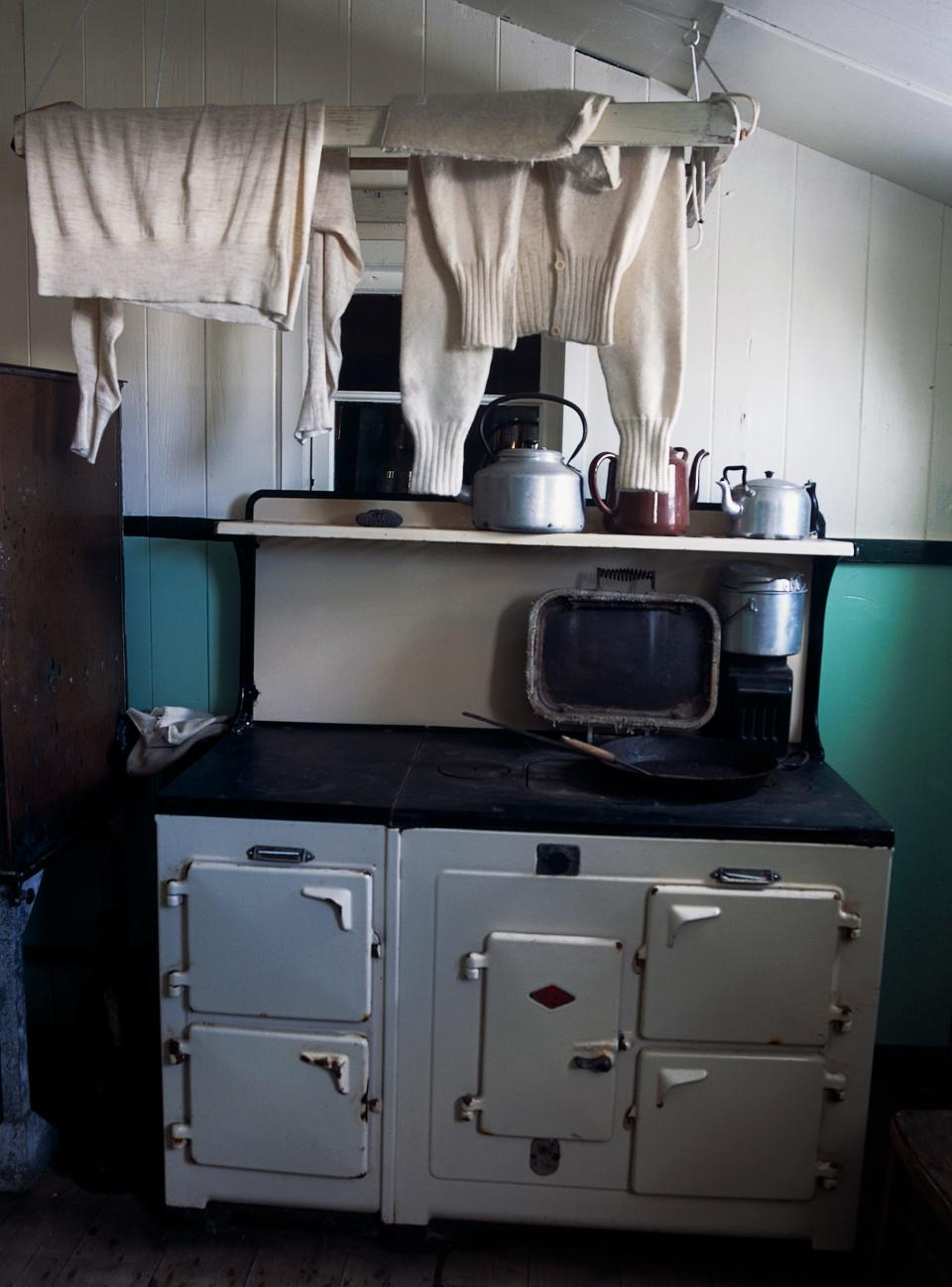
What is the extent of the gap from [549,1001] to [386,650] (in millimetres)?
817

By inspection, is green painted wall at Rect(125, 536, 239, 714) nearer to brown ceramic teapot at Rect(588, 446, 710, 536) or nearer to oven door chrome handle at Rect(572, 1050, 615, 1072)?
brown ceramic teapot at Rect(588, 446, 710, 536)

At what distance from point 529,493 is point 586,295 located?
0.38m

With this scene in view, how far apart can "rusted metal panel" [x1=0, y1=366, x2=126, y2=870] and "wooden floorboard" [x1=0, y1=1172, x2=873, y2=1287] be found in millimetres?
681

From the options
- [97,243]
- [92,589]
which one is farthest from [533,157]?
[92,589]

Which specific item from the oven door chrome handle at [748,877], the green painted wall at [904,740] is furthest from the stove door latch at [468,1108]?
the green painted wall at [904,740]

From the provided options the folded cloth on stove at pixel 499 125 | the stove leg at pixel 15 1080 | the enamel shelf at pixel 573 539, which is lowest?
the stove leg at pixel 15 1080

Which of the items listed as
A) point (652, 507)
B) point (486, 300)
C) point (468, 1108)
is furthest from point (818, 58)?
point (468, 1108)

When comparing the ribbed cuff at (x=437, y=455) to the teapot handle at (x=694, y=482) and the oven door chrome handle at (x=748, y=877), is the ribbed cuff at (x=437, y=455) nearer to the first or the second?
the teapot handle at (x=694, y=482)

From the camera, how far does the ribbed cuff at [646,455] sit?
1755 mm

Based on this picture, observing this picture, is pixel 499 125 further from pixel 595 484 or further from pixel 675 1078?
pixel 675 1078

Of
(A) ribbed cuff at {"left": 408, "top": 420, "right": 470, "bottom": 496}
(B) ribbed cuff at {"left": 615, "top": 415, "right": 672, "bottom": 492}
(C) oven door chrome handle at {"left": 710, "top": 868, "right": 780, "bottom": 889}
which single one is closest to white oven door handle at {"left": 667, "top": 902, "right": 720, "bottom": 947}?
(C) oven door chrome handle at {"left": 710, "top": 868, "right": 780, "bottom": 889}

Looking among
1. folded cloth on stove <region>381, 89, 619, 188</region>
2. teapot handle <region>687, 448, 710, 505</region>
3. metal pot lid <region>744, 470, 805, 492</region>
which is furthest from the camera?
teapot handle <region>687, 448, 710, 505</region>

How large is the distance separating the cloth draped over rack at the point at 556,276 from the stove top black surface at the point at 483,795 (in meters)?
0.54

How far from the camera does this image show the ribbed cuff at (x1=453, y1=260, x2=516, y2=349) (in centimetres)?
171
